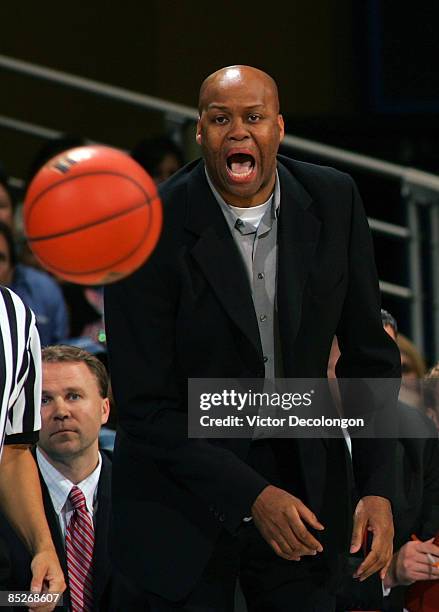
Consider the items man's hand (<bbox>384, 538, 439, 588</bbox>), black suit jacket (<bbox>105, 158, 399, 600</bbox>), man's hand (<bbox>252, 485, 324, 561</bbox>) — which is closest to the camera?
man's hand (<bbox>252, 485, 324, 561</bbox>)

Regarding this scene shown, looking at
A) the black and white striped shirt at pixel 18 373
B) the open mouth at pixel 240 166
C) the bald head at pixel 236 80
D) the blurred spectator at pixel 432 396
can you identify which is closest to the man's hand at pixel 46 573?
the black and white striped shirt at pixel 18 373

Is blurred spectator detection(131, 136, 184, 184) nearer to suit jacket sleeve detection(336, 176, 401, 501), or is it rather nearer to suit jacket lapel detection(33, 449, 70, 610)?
suit jacket lapel detection(33, 449, 70, 610)

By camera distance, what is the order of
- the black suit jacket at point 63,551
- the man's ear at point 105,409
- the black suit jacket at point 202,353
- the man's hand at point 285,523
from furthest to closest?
the man's ear at point 105,409
the black suit jacket at point 63,551
the black suit jacket at point 202,353
the man's hand at point 285,523

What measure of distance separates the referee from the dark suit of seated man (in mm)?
407

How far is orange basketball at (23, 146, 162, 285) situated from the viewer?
92.3 inches

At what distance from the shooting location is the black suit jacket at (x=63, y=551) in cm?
291

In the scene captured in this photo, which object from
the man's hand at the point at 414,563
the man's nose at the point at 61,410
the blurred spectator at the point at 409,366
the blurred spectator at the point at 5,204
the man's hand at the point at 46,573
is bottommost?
the man's hand at the point at 46,573

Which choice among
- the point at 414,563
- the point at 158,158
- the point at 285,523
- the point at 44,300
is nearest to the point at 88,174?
the point at 285,523

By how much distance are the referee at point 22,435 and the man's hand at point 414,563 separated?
0.87 m

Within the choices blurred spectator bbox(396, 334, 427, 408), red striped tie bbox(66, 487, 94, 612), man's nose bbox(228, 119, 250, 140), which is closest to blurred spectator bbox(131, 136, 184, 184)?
blurred spectator bbox(396, 334, 427, 408)

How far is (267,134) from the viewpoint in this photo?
8.19 ft

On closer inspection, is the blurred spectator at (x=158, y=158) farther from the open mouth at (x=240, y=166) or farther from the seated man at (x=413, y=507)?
the open mouth at (x=240, y=166)

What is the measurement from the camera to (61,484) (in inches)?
125

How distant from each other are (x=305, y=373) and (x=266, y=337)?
0.33ft
